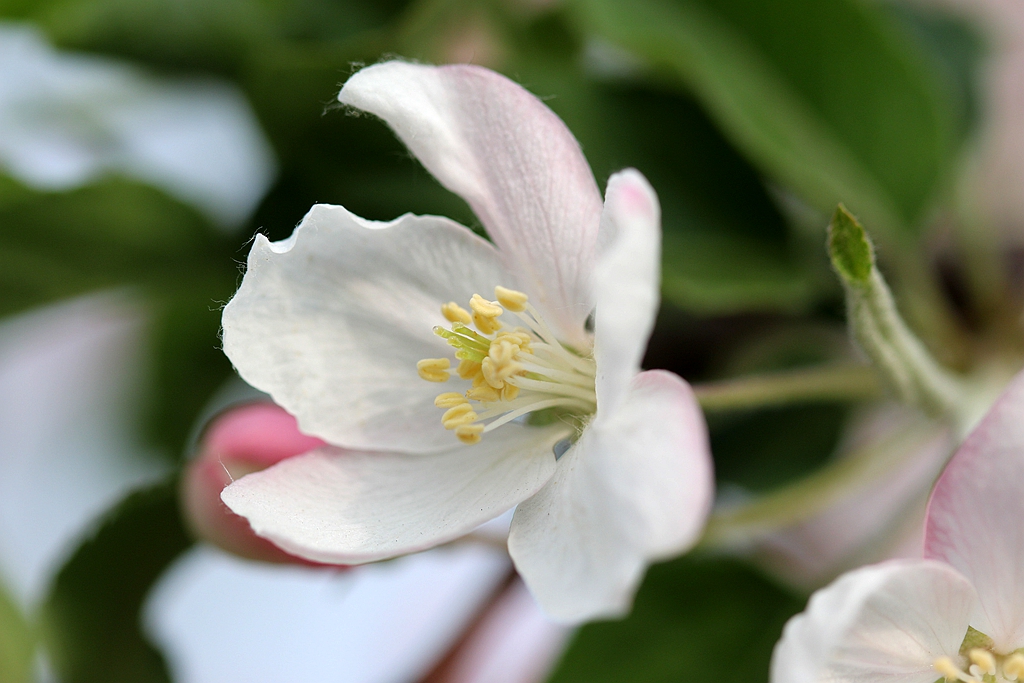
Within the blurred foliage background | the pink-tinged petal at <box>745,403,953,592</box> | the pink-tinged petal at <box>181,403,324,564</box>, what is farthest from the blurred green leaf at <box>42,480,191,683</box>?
the pink-tinged petal at <box>745,403,953,592</box>

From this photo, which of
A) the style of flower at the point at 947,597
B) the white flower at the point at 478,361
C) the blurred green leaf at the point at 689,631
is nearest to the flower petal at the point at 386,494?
the white flower at the point at 478,361

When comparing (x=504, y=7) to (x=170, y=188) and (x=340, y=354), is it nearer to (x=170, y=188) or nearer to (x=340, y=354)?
(x=170, y=188)

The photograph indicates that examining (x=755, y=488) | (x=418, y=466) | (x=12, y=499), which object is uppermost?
(x=418, y=466)

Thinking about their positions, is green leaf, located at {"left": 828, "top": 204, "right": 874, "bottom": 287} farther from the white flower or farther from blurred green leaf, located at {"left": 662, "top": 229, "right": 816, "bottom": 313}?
blurred green leaf, located at {"left": 662, "top": 229, "right": 816, "bottom": 313}

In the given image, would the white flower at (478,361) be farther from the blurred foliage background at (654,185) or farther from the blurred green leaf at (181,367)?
the blurred green leaf at (181,367)

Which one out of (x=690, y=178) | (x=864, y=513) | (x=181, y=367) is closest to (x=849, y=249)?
(x=690, y=178)

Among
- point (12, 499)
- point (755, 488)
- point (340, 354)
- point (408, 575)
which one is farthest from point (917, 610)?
point (12, 499)

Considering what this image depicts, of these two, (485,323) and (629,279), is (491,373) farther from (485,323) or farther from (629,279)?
(629,279)
